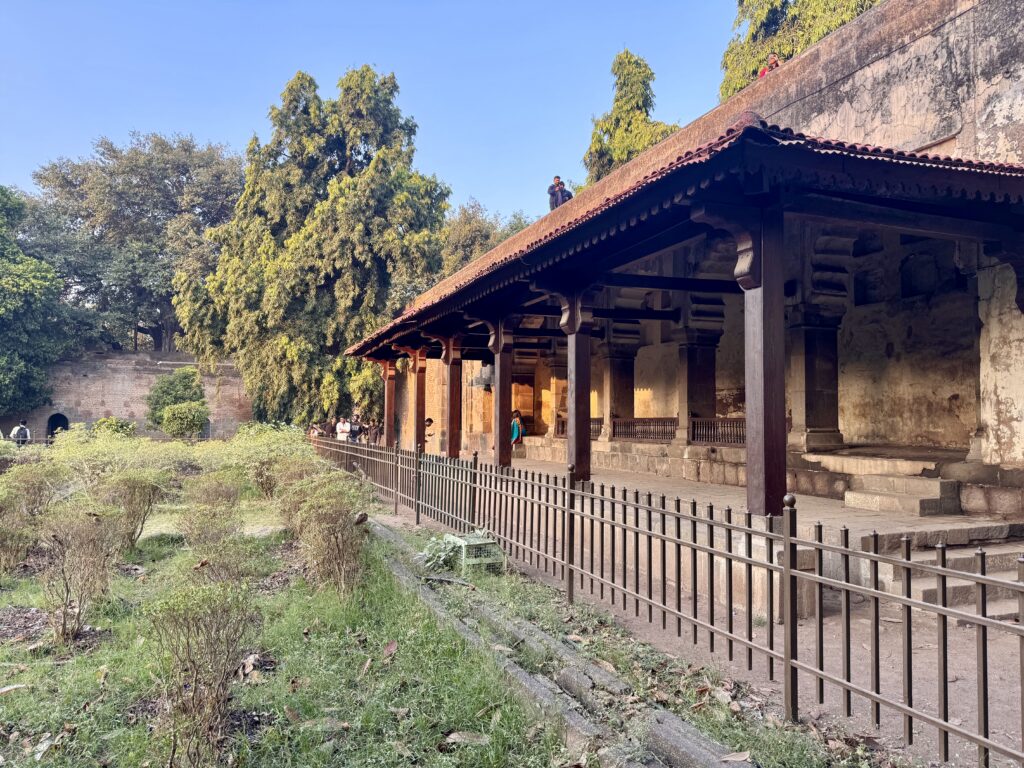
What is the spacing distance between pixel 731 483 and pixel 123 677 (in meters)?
7.74

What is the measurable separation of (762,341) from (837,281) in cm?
464

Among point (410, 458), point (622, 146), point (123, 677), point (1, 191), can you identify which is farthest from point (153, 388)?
point (123, 677)

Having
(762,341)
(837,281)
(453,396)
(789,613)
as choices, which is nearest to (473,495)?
(762,341)

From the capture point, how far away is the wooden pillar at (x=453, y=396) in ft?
38.1

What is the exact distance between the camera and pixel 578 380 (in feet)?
25.2

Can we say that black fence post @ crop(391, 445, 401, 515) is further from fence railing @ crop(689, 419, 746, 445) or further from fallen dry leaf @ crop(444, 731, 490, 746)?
fallen dry leaf @ crop(444, 731, 490, 746)

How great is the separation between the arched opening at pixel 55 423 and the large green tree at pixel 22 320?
1.09 metres

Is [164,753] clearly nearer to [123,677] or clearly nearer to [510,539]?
[123,677]

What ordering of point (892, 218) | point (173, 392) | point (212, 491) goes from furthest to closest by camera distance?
point (173, 392)
point (212, 491)
point (892, 218)

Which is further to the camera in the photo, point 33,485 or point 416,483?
point 416,483

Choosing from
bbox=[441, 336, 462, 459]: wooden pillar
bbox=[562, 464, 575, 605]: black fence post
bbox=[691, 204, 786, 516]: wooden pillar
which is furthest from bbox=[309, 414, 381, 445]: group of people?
bbox=[691, 204, 786, 516]: wooden pillar

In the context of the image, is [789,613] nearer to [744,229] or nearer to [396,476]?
[744,229]

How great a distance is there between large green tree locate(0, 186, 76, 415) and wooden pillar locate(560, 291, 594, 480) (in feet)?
91.3

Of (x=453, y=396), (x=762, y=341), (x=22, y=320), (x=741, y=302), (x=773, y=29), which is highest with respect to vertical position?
(x=773, y=29)
